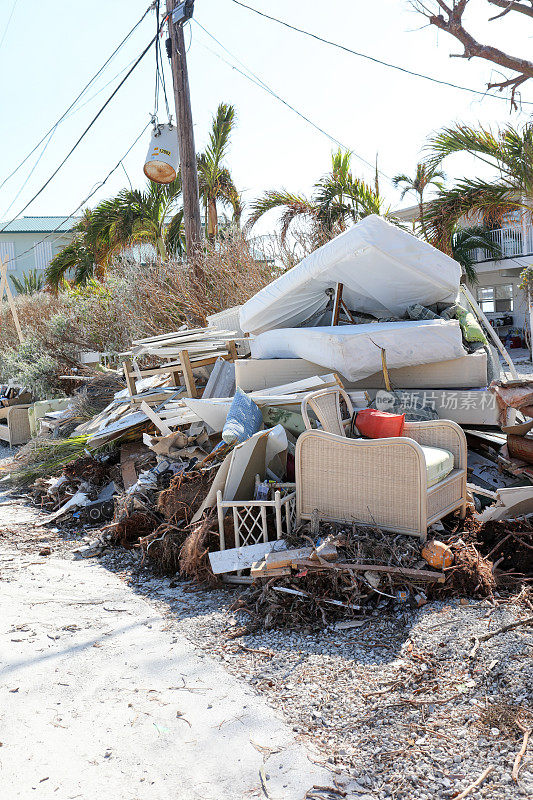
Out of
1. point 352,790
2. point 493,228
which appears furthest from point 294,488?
point 493,228

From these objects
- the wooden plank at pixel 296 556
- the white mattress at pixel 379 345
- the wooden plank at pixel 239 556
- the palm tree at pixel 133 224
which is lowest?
the wooden plank at pixel 239 556

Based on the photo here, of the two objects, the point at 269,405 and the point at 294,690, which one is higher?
the point at 269,405

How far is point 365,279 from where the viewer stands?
6.38m

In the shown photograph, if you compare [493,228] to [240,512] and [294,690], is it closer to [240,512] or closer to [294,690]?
[240,512]

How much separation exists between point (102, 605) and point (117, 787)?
191 cm

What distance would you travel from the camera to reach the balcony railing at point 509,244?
21.7 m

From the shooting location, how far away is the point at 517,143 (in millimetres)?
9102

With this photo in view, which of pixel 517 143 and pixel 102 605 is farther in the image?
pixel 517 143

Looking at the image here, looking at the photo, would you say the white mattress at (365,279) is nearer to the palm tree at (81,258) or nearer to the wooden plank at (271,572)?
the wooden plank at (271,572)

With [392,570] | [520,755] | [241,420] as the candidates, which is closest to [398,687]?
[520,755]

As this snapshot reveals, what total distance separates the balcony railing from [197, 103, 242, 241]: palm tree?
1133 cm

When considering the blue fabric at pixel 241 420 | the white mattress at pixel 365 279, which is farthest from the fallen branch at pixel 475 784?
the white mattress at pixel 365 279

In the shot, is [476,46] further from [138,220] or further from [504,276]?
[504,276]

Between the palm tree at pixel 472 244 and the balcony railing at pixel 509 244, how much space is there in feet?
0.62
